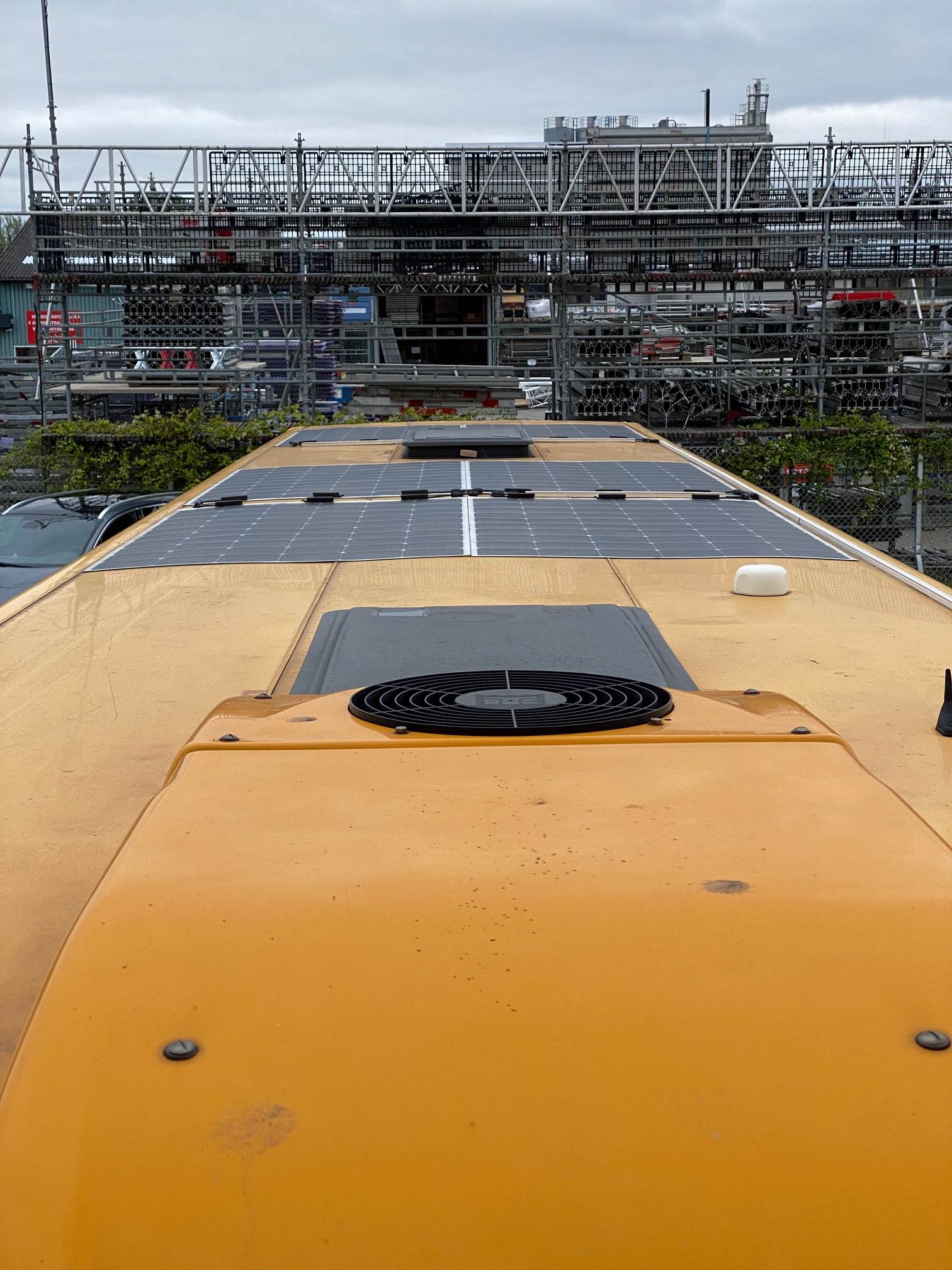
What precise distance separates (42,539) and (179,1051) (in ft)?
34.1

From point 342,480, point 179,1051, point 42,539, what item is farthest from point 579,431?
point 179,1051

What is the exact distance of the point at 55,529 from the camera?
38.4 feet

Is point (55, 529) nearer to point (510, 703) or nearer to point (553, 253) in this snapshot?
point (510, 703)

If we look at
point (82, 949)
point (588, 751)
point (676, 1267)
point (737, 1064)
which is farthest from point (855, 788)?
point (82, 949)

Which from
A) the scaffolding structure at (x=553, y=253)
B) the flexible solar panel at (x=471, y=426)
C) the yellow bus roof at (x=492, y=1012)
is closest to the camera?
the yellow bus roof at (x=492, y=1012)

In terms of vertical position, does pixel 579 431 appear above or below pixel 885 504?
above

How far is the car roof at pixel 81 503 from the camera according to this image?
40.0ft

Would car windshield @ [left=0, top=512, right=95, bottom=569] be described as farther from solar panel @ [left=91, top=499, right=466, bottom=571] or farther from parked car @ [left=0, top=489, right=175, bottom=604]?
solar panel @ [left=91, top=499, right=466, bottom=571]

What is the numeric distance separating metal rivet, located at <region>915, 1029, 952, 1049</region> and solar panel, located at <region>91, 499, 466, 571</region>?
17.3ft

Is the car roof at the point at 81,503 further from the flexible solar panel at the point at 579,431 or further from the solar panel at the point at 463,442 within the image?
the flexible solar panel at the point at 579,431

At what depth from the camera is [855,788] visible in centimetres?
252

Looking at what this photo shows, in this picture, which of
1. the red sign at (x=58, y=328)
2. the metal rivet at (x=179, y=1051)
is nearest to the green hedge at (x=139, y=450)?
the red sign at (x=58, y=328)

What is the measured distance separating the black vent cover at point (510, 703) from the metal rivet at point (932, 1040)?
1.13 meters

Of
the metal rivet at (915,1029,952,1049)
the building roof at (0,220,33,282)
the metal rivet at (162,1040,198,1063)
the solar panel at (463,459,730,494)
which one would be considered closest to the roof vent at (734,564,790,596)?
the solar panel at (463,459,730,494)
